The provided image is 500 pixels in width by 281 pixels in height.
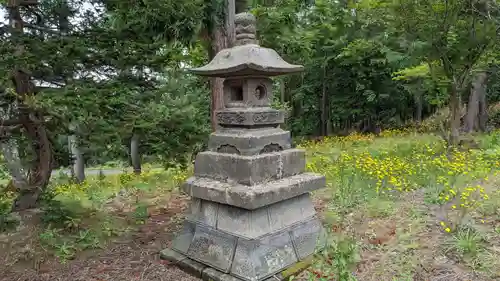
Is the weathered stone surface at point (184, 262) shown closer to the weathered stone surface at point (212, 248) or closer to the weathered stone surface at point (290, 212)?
the weathered stone surface at point (212, 248)

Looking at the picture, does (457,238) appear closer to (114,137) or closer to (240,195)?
(240,195)

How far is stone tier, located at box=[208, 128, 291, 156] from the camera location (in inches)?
158

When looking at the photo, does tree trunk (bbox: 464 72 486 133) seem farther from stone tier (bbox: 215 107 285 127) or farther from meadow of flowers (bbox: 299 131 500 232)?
stone tier (bbox: 215 107 285 127)

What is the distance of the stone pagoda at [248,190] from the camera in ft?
12.6

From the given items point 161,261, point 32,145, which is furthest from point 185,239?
point 32,145

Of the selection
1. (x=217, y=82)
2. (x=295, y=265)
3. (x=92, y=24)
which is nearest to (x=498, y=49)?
(x=217, y=82)

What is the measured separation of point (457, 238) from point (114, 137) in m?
4.22

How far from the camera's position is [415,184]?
20.7 feet

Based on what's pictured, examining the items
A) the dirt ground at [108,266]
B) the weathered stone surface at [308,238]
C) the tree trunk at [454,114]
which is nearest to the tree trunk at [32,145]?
the dirt ground at [108,266]

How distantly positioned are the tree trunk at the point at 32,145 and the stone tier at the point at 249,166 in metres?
2.04

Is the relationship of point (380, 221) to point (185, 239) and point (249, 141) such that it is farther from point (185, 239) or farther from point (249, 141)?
point (185, 239)

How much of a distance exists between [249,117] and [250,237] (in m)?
1.37

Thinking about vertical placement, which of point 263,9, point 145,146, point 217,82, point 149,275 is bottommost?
point 149,275

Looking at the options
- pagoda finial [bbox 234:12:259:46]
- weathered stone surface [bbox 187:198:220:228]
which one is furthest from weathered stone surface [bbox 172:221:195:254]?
pagoda finial [bbox 234:12:259:46]
